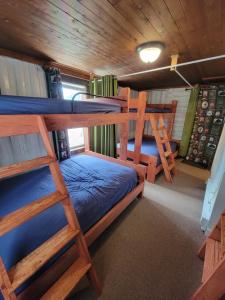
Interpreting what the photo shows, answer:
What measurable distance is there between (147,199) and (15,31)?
290cm

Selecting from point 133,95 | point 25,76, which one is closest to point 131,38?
point 25,76

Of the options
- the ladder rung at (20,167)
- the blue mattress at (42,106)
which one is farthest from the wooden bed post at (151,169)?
the ladder rung at (20,167)

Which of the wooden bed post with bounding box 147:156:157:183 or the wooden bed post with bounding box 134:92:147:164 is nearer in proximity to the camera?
the wooden bed post with bounding box 134:92:147:164

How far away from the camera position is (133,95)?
4664 mm

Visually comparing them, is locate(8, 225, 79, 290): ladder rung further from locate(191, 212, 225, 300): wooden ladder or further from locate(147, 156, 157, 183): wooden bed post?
locate(147, 156, 157, 183): wooden bed post

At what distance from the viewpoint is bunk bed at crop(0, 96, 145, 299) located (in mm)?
824

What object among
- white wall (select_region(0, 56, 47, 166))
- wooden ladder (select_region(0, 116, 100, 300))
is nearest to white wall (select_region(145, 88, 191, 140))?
white wall (select_region(0, 56, 47, 166))

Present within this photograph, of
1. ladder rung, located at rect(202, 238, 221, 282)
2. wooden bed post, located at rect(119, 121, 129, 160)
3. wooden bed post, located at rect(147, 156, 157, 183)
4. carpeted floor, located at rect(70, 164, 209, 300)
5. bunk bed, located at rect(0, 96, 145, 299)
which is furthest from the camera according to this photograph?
wooden bed post, located at rect(147, 156, 157, 183)

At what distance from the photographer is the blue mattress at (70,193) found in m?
0.97

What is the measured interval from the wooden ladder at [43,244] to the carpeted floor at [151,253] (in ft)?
0.81

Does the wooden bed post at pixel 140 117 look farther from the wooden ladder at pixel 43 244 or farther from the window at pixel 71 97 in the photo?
the wooden ladder at pixel 43 244

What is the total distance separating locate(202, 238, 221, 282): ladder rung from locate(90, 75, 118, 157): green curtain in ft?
7.26

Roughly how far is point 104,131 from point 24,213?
2426 millimetres

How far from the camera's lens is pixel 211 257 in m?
1.17
